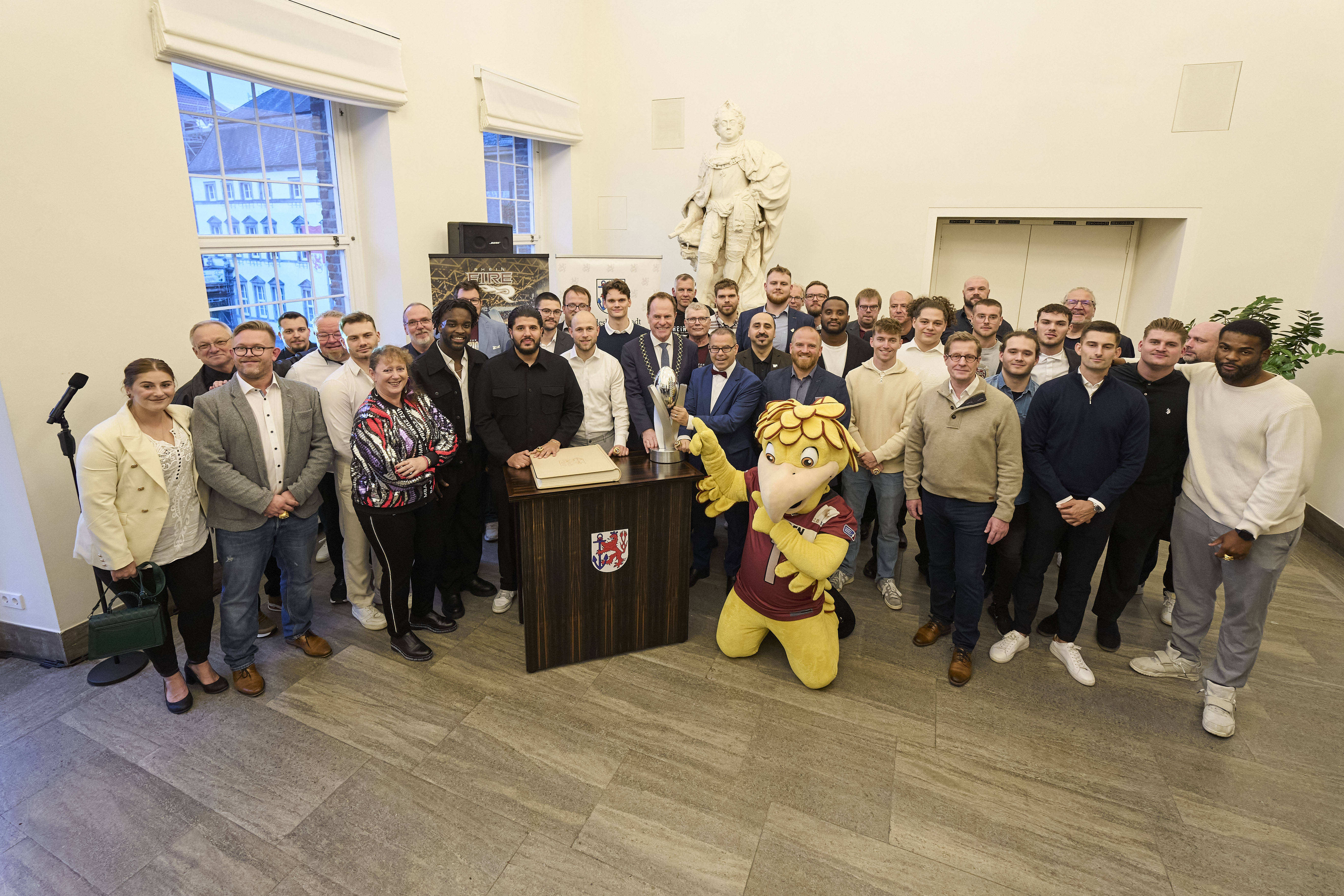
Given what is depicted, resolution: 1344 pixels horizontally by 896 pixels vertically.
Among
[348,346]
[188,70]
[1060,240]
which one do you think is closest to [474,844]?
[348,346]

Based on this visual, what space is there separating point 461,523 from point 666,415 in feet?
4.55

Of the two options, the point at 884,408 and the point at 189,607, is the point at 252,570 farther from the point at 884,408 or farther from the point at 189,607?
the point at 884,408

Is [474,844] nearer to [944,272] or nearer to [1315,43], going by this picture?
[944,272]

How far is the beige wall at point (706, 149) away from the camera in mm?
3047

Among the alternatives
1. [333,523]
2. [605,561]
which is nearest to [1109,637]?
[605,561]

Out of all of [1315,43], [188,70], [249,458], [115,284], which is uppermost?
[1315,43]

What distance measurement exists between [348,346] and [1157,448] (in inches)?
146

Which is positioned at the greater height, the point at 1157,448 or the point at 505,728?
the point at 1157,448

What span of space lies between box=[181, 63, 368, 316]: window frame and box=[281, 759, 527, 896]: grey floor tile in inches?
126

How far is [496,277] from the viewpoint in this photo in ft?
18.6

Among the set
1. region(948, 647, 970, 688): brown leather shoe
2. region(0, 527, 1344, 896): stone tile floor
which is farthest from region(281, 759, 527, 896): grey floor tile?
region(948, 647, 970, 688): brown leather shoe

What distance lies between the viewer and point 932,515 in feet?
10.6

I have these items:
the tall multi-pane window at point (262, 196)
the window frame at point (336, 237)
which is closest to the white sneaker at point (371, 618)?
the tall multi-pane window at point (262, 196)

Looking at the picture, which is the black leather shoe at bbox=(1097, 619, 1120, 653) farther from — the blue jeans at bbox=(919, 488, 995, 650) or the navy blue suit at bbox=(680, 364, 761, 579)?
the navy blue suit at bbox=(680, 364, 761, 579)
